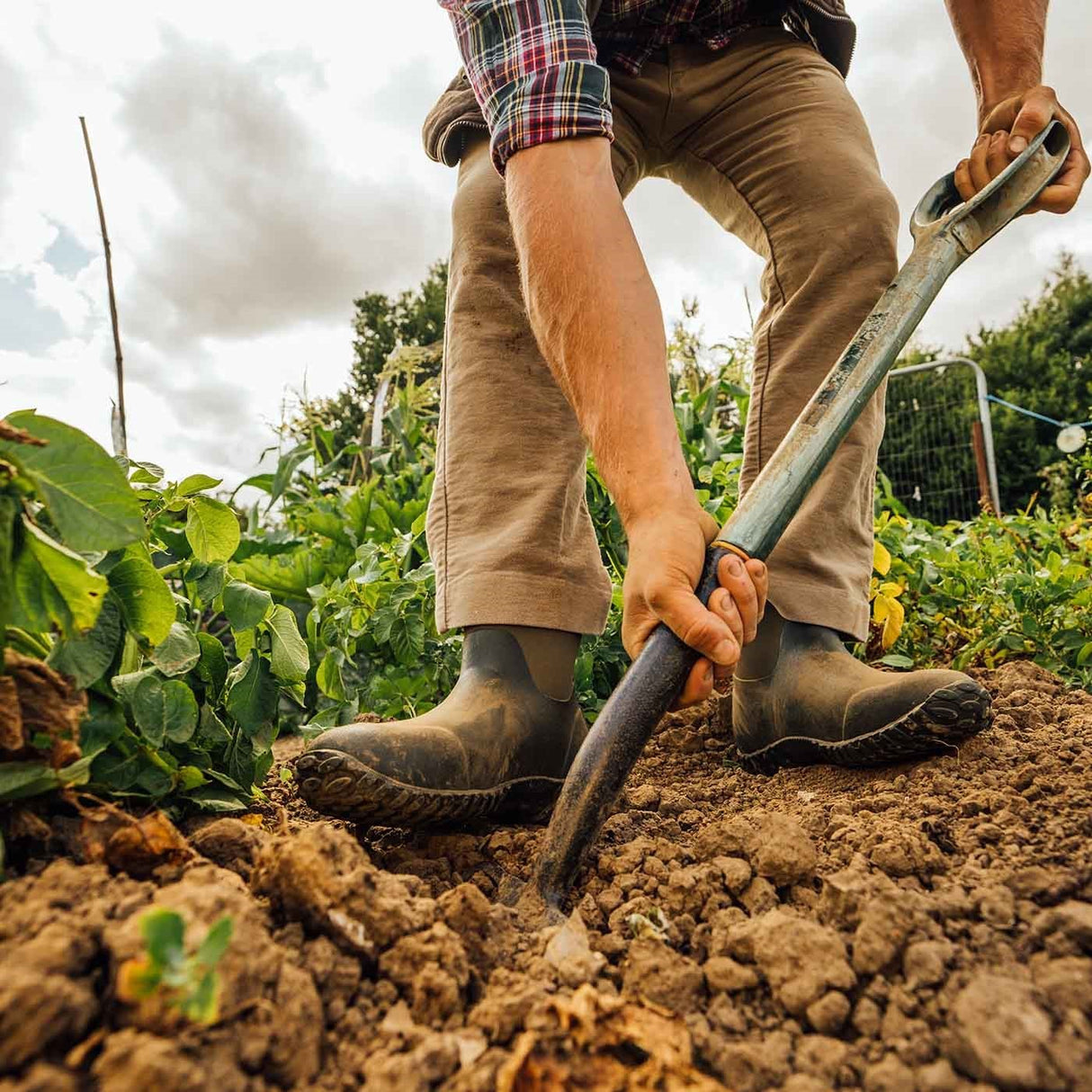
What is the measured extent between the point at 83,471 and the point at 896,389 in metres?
15.1

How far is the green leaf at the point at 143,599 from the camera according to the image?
1.09 m

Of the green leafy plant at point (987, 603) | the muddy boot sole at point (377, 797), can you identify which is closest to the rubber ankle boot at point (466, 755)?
the muddy boot sole at point (377, 797)

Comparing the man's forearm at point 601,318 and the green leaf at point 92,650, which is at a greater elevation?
the man's forearm at point 601,318

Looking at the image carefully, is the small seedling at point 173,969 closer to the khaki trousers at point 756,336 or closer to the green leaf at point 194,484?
Answer: the green leaf at point 194,484

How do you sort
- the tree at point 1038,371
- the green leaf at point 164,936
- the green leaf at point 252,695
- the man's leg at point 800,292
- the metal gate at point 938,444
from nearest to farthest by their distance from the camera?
the green leaf at point 164,936, the green leaf at point 252,695, the man's leg at point 800,292, the metal gate at point 938,444, the tree at point 1038,371

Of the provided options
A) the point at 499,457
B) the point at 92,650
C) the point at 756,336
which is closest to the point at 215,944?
the point at 92,650

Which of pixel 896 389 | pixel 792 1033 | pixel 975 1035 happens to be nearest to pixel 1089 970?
pixel 975 1035

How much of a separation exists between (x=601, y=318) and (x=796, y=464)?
1.32 feet

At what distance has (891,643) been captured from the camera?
7.52 ft

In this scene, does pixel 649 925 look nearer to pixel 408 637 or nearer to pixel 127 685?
pixel 127 685

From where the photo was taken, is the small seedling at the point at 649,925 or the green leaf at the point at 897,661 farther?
the green leaf at the point at 897,661

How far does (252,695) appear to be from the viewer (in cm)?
130

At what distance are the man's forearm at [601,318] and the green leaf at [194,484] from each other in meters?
0.55

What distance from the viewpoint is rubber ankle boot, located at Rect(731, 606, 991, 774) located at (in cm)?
141
